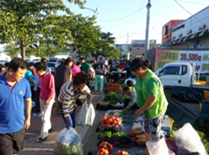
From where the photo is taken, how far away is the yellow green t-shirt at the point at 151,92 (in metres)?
2.84

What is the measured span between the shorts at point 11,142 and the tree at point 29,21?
6.57 m

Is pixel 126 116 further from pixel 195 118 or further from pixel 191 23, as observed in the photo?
pixel 191 23

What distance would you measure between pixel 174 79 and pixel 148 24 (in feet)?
18.3

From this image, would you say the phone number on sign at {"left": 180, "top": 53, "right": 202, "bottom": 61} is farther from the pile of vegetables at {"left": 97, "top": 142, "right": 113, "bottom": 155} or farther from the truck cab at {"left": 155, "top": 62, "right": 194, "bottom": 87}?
the pile of vegetables at {"left": 97, "top": 142, "right": 113, "bottom": 155}

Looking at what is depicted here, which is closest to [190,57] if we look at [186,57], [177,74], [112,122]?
[186,57]

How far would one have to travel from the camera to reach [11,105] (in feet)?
8.23

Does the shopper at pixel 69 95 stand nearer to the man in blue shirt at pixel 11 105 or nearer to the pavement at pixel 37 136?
the man in blue shirt at pixel 11 105

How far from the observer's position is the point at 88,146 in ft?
14.2

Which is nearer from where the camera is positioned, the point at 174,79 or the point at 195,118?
the point at 195,118

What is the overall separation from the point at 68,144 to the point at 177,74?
7.72 metres

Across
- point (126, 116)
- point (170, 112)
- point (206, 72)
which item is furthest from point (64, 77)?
point (206, 72)

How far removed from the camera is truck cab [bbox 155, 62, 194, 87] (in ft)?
30.0

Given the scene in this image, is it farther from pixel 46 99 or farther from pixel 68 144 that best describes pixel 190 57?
pixel 68 144

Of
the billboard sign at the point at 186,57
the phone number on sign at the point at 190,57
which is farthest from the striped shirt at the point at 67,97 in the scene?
the phone number on sign at the point at 190,57
